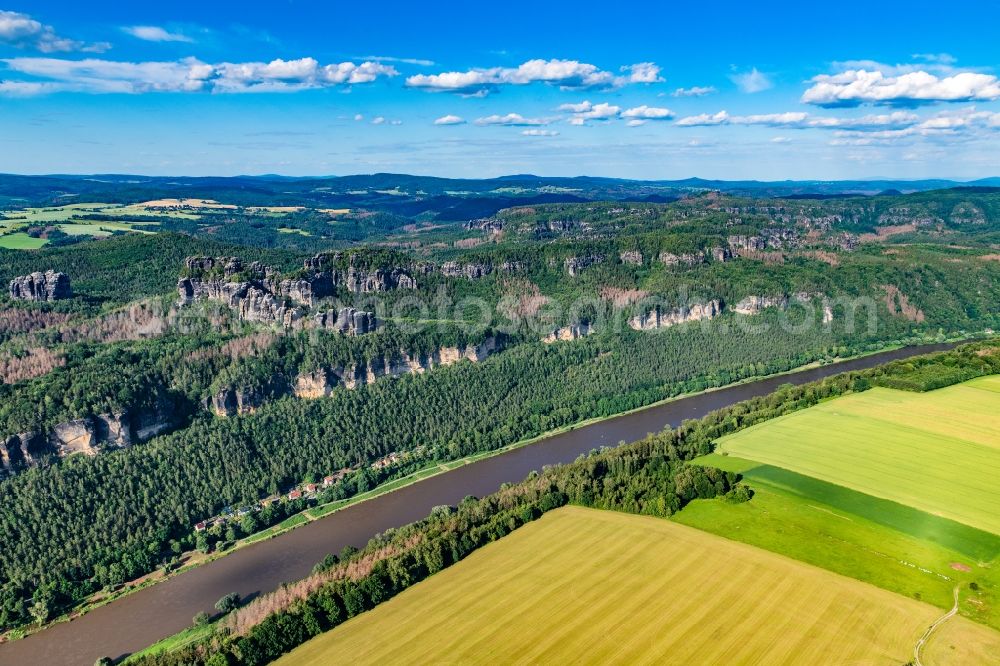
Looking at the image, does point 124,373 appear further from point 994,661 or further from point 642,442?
point 994,661

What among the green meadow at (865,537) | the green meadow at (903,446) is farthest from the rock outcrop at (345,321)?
the green meadow at (865,537)

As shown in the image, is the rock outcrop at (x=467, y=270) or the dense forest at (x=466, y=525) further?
the rock outcrop at (x=467, y=270)

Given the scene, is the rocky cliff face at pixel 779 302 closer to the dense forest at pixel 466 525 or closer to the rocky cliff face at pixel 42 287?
the dense forest at pixel 466 525

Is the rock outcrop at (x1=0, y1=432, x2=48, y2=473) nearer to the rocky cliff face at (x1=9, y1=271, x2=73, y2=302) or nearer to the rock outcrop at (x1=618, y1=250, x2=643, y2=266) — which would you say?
the rocky cliff face at (x1=9, y1=271, x2=73, y2=302)

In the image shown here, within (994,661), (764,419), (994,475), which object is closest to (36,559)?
(994,661)

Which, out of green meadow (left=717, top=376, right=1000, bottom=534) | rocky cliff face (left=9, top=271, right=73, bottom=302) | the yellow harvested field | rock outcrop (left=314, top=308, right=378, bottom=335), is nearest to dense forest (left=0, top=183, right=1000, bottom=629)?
rock outcrop (left=314, top=308, right=378, bottom=335)

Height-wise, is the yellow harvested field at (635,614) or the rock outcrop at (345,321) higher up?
the rock outcrop at (345,321)
